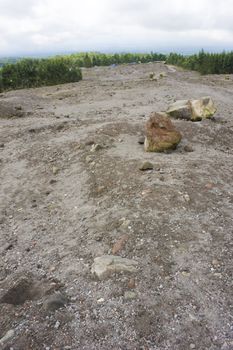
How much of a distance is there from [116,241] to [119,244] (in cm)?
11

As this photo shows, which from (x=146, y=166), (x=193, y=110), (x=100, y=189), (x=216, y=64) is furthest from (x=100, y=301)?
(x=216, y=64)

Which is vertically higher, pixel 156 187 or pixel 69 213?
pixel 156 187

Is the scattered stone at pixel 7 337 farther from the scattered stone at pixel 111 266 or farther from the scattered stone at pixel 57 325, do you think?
the scattered stone at pixel 111 266

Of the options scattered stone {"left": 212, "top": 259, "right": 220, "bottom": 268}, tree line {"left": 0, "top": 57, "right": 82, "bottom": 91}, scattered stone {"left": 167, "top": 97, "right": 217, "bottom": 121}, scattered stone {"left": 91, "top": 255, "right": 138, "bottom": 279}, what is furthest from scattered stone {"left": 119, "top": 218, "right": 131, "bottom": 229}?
tree line {"left": 0, "top": 57, "right": 82, "bottom": 91}

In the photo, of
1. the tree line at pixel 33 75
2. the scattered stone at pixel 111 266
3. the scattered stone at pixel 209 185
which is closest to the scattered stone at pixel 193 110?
the scattered stone at pixel 209 185

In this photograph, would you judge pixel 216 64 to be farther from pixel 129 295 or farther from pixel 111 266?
pixel 129 295

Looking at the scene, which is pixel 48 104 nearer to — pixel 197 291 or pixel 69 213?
pixel 69 213

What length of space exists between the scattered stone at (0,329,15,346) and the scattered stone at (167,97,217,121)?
9.63 metres

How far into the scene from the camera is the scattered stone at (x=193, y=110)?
12.6 metres

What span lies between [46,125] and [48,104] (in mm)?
5010

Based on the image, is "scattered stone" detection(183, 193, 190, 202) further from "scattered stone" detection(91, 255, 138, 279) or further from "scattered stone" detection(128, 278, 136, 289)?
"scattered stone" detection(128, 278, 136, 289)

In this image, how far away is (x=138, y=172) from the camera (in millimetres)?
7871

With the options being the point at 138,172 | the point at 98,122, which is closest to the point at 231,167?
the point at 138,172

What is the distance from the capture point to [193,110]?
12672 mm
